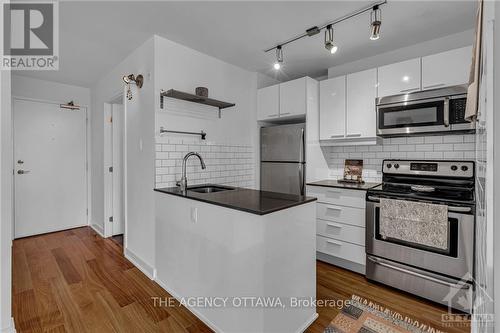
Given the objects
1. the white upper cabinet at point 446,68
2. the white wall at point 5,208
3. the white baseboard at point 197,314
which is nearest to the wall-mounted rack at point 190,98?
the white wall at point 5,208

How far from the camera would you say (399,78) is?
259cm

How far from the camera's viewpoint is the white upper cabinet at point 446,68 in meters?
2.23

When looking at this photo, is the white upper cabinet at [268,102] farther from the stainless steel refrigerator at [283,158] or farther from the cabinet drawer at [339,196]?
the cabinet drawer at [339,196]

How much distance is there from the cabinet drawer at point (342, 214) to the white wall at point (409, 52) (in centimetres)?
175

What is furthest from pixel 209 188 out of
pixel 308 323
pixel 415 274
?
pixel 415 274

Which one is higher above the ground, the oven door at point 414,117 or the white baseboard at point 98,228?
the oven door at point 414,117

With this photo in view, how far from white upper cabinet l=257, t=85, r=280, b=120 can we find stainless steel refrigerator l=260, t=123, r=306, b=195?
0.18m

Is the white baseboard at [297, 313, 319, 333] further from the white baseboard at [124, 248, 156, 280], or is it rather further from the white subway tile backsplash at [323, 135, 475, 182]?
the white subway tile backsplash at [323, 135, 475, 182]

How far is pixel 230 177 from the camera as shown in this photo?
128 inches

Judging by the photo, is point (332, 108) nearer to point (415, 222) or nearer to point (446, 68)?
point (446, 68)

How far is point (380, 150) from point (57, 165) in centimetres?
485

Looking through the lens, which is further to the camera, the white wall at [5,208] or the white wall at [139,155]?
the white wall at [139,155]

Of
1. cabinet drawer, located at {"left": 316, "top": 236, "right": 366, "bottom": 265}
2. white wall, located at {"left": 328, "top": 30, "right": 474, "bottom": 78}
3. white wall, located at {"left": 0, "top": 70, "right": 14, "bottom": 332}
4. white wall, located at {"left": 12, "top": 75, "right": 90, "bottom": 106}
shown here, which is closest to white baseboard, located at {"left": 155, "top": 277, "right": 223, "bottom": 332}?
white wall, located at {"left": 0, "top": 70, "right": 14, "bottom": 332}

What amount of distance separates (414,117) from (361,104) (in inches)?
22.5
